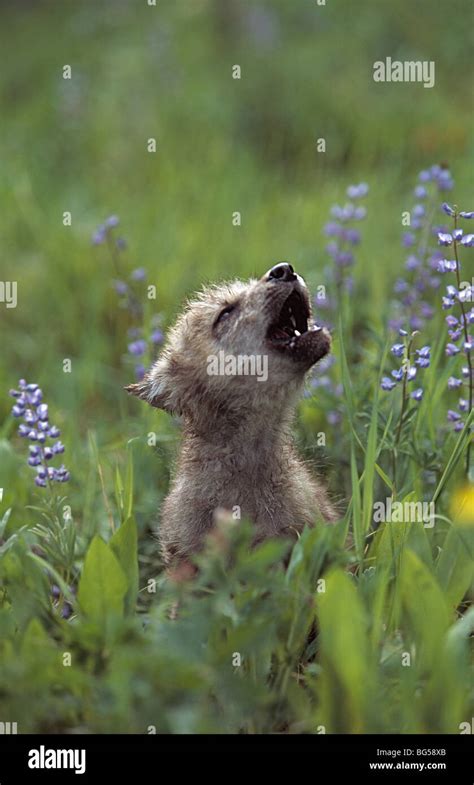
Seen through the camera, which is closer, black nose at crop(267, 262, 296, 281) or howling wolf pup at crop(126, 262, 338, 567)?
howling wolf pup at crop(126, 262, 338, 567)

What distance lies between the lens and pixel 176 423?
3.98 metres

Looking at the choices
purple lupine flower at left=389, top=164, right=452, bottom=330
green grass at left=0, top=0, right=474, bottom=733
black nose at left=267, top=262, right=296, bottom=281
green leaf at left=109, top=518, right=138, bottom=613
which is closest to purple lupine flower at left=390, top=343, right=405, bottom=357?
green grass at left=0, top=0, right=474, bottom=733

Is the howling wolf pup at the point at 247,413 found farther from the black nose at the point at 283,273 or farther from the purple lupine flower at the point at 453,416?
the purple lupine flower at the point at 453,416

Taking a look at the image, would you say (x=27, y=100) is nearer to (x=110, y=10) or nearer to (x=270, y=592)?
(x=110, y=10)

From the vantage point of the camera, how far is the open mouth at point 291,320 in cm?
344

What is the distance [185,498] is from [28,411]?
662mm

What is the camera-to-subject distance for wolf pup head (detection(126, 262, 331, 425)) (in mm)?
3324

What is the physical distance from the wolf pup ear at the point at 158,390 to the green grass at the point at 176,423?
0.17m

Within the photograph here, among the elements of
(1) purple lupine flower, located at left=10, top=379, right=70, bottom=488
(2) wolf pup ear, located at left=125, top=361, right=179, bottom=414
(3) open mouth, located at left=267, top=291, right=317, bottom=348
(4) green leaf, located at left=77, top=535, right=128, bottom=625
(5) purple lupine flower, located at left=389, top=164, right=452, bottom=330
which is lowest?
(4) green leaf, located at left=77, top=535, right=128, bottom=625

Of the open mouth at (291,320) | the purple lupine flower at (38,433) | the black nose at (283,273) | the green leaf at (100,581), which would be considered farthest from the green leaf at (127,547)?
the black nose at (283,273)

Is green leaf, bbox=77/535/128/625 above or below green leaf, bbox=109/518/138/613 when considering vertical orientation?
below

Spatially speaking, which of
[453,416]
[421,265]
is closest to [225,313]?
[453,416]

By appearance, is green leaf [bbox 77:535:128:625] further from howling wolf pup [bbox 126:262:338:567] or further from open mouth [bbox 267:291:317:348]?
open mouth [bbox 267:291:317:348]
